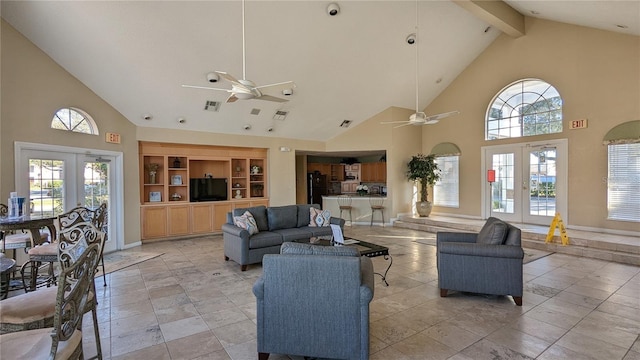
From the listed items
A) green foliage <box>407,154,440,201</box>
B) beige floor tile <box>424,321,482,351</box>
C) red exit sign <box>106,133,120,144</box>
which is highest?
red exit sign <box>106,133,120,144</box>

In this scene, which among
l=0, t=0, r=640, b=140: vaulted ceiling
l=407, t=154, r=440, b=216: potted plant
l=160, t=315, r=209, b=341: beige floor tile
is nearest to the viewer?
l=160, t=315, r=209, b=341: beige floor tile

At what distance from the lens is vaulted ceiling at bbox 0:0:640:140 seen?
4445 millimetres

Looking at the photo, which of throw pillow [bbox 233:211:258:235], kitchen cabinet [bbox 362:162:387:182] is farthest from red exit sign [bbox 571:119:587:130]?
throw pillow [bbox 233:211:258:235]

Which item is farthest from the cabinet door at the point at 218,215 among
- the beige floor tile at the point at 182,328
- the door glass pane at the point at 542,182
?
the door glass pane at the point at 542,182

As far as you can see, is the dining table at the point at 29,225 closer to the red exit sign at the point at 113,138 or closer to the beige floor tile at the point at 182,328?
the beige floor tile at the point at 182,328

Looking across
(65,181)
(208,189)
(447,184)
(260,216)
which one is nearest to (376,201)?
(447,184)

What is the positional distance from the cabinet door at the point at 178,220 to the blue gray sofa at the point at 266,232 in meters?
2.41

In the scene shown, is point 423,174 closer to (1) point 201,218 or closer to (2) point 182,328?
(1) point 201,218

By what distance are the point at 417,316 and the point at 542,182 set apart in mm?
5861

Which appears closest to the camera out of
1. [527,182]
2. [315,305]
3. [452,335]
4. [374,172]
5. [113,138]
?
[315,305]

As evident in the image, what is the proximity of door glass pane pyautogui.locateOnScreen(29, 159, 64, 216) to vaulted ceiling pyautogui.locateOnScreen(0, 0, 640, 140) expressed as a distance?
160 centimetres

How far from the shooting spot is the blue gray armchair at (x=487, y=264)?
3328 millimetres

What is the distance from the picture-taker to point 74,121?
537cm

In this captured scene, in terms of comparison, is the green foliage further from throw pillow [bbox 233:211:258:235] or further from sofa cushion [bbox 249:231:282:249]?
throw pillow [bbox 233:211:258:235]
